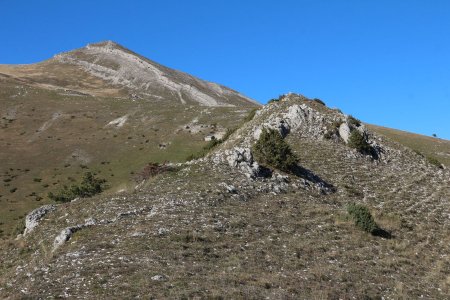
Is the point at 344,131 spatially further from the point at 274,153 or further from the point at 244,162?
the point at 244,162

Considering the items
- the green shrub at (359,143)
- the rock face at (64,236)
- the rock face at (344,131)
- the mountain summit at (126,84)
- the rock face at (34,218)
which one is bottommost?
the rock face at (34,218)

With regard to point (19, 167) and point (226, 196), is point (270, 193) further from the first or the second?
point (19, 167)

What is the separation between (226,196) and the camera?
36688mm

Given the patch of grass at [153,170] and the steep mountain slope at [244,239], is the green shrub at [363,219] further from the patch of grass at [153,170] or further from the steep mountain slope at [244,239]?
the patch of grass at [153,170]

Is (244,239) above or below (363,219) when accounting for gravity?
below

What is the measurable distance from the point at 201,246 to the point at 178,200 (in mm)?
8489

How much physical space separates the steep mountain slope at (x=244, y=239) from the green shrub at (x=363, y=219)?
0.61 meters

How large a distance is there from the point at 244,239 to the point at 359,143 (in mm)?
33797

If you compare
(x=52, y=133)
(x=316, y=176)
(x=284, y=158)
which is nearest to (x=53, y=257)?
(x=284, y=158)

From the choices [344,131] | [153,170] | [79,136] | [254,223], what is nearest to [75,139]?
[79,136]

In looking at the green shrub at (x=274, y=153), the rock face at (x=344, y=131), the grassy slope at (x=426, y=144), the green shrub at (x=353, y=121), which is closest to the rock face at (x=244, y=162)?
the green shrub at (x=274, y=153)

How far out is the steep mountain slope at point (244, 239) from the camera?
21.7 m

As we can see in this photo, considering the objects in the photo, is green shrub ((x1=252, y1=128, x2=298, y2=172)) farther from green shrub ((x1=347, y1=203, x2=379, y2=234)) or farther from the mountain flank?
green shrub ((x1=347, y1=203, x2=379, y2=234))

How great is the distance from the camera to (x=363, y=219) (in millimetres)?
34438
